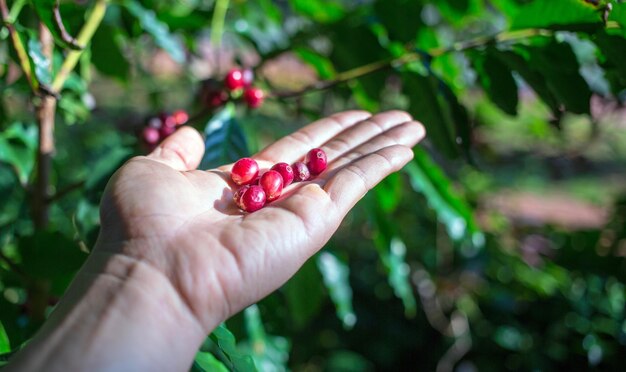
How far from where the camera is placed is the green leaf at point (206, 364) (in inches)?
34.1

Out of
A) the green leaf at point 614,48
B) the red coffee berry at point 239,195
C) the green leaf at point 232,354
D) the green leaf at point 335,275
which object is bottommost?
the green leaf at point 335,275

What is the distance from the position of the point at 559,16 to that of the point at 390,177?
0.55 metres

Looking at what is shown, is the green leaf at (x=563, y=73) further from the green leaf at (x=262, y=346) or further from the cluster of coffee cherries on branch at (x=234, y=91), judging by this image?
the green leaf at (x=262, y=346)

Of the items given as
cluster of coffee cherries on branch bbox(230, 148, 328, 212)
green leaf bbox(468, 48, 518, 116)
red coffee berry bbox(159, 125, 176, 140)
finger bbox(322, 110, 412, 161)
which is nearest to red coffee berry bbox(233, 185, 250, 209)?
cluster of coffee cherries on branch bbox(230, 148, 328, 212)

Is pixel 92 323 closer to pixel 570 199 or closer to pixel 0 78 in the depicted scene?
pixel 0 78

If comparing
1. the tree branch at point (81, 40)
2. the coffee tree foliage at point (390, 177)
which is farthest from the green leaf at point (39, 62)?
the tree branch at point (81, 40)

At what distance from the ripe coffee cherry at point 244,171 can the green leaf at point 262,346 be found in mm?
475

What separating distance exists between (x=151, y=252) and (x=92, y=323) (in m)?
0.15

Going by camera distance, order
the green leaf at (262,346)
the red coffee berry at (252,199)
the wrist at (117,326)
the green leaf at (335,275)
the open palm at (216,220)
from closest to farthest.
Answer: the wrist at (117,326)
the open palm at (216,220)
the red coffee berry at (252,199)
the green leaf at (262,346)
the green leaf at (335,275)

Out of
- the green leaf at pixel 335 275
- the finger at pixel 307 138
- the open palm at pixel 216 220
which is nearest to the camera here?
the open palm at pixel 216 220

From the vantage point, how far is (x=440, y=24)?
2773 mm

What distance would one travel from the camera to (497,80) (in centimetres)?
119

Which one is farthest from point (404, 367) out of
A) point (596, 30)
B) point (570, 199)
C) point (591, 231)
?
point (570, 199)

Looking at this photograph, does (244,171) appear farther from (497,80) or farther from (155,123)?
(497,80)
